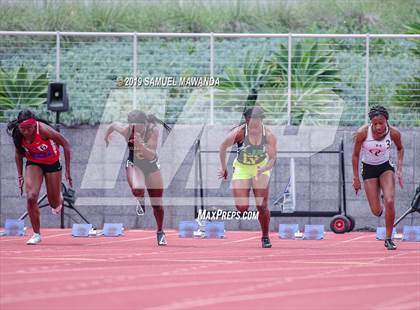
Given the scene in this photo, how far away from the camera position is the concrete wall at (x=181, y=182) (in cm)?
2361

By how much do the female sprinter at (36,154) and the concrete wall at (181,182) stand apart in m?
5.29

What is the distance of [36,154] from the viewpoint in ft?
59.2

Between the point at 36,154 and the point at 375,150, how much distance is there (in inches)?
204

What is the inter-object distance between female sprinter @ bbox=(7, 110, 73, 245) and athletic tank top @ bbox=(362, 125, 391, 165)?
453 centimetres

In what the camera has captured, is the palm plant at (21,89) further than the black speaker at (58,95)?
Yes

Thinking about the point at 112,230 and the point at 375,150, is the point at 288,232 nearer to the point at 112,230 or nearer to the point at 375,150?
the point at 112,230

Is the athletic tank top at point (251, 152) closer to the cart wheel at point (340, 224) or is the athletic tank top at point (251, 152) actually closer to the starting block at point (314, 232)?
the starting block at point (314, 232)

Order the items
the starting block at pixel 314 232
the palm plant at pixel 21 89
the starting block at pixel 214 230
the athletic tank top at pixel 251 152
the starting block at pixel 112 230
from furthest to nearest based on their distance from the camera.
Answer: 1. the palm plant at pixel 21 89
2. the starting block at pixel 112 230
3. the starting block at pixel 214 230
4. the starting block at pixel 314 232
5. the athletic tank top at pixel 251 152

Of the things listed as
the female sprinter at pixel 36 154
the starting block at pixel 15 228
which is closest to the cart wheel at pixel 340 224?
the starting block at pixel 15 228

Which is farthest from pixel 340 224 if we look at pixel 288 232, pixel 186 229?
pixel 186 229

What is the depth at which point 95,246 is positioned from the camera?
17.8m

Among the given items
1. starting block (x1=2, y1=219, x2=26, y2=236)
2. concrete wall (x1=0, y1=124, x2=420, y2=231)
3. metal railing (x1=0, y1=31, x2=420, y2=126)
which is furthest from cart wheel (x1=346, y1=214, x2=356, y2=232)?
starting block (x1=2, y1=219, x2=26, y2=236)

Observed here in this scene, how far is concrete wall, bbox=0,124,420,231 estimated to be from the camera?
23.6 metres

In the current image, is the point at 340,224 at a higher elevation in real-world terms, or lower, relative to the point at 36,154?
lower
